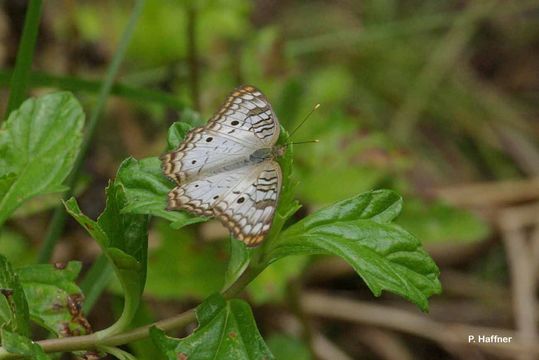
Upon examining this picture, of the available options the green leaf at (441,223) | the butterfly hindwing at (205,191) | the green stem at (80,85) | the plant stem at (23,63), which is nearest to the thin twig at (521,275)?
the green leaf at (441,223)

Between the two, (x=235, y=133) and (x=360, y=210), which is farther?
(x=235, y=133)

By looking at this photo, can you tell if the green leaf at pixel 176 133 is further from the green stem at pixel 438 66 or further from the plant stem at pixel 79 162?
the green stem at pixel 438 66

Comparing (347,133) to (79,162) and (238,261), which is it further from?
(238,261)

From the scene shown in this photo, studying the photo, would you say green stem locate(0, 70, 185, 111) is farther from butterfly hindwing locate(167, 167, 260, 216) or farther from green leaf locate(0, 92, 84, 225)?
butterfly hindwing locate(167, 167, 260, 216)

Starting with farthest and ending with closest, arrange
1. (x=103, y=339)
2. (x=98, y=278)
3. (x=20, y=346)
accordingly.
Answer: (x=98, y=278) → (x=103, y=339) → (x=20, y=346)

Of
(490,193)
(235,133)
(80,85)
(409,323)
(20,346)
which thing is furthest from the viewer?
(490,193)

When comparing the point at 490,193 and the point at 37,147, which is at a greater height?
the point at 37,147

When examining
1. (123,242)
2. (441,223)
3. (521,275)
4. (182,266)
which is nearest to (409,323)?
(441,223)
